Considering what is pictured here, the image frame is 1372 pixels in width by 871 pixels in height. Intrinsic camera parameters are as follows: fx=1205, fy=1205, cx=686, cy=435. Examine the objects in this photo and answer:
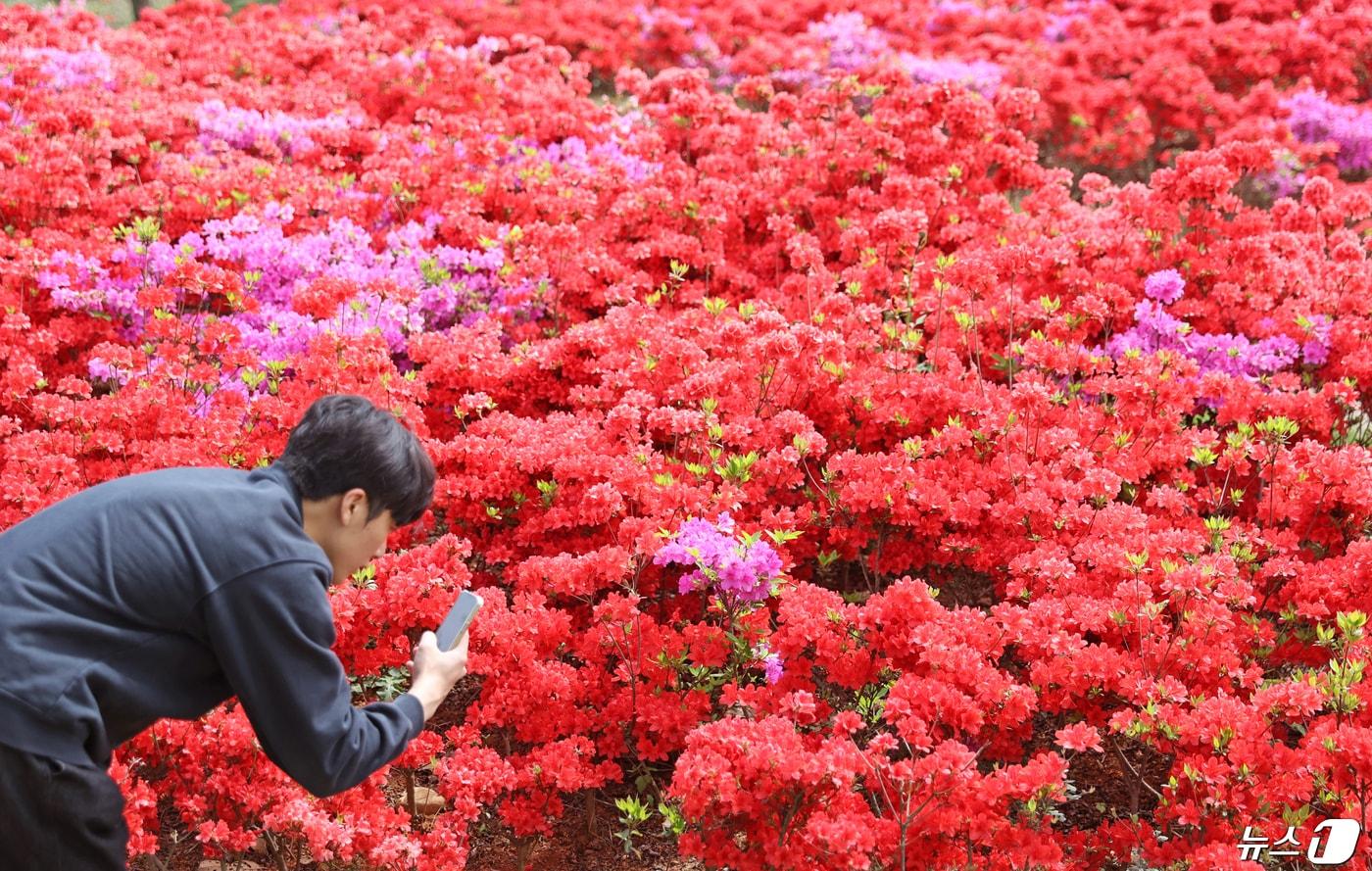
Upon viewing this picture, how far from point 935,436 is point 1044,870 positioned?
1643mm

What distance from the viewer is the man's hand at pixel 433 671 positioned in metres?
2.40

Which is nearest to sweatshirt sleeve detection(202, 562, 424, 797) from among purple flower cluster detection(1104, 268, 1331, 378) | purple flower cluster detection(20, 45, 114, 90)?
purple flower cluster detection(1104, 268, 1331, 378)

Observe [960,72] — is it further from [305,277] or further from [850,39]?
[305,277]

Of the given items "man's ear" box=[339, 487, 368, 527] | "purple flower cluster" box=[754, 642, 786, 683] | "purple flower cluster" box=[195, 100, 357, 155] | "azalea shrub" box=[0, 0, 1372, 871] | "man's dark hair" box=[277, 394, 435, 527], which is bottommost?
"purple flower cluster" box=[754, 642, 786, 683]

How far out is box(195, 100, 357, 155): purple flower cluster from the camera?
7.02 meters

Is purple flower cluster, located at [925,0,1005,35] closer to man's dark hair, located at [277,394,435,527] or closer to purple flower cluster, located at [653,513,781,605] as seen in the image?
purple flower cluster, located at [653,513,781,605]

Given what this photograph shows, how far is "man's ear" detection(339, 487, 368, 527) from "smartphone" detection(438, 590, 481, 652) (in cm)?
38

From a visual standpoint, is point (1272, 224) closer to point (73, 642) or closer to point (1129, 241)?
point (1129, 241)

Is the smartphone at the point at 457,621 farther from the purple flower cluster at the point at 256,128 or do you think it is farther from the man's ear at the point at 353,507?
the purple flower cluster at the point at 256,128

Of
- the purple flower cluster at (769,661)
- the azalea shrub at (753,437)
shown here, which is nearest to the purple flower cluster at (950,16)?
the azalea shrub at (753,437)

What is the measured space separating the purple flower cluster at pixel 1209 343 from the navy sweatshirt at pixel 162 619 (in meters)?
3.66

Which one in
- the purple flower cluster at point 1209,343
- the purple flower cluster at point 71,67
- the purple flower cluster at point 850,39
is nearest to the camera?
the purple flower cluster at point 1209,343

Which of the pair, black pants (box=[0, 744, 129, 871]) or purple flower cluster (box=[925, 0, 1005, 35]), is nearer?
black pants (box=[0, 744, 129, 871])

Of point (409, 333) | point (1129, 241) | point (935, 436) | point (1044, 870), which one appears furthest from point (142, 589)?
point (1129, 241)
